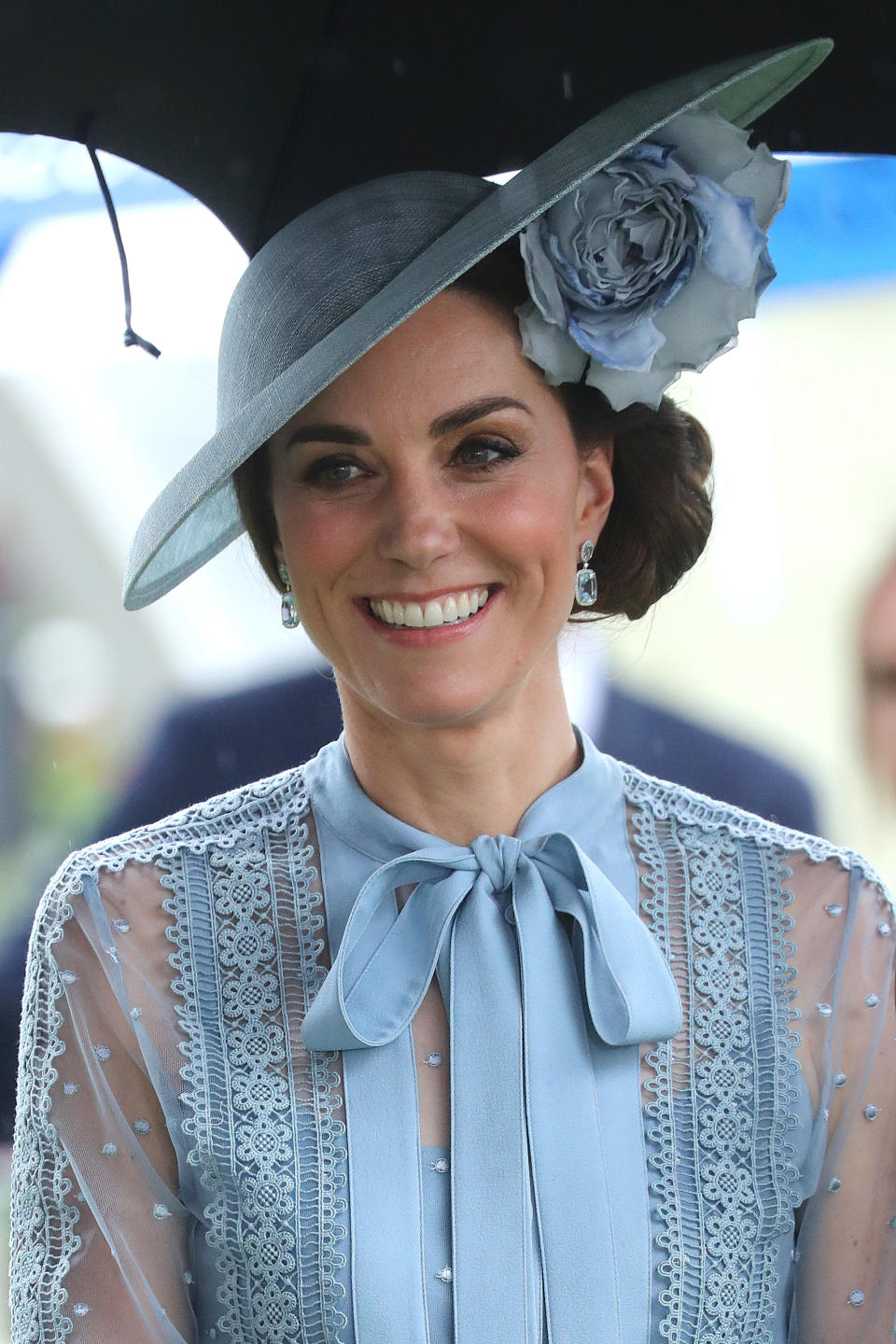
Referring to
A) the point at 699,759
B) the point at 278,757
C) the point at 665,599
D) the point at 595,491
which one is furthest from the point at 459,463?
the point at 665,599

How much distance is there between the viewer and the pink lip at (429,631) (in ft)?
4.38

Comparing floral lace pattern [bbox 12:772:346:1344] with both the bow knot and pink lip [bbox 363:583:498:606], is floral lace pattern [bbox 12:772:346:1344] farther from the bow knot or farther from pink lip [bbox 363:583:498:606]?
pink lip [bbox 363:583:498:606]

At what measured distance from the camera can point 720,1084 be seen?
1.43 meters

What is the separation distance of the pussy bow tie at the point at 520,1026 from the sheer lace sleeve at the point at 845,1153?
0.17 metres

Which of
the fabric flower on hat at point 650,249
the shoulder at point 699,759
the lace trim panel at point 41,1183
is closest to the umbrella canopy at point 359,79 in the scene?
the fabric flower on hat at point 650,249

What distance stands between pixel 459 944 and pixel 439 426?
0.49m

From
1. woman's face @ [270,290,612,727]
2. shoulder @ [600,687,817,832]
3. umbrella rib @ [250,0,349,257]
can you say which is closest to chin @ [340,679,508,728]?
woman's face @ [270,290,612,727]

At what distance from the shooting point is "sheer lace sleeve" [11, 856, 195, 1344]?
4.58 ft

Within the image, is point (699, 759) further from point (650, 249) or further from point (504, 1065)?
point (650, 249)

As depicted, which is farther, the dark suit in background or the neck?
the dark suit in background

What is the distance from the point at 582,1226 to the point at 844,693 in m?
1.43

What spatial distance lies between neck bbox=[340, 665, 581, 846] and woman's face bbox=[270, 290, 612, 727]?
0.05 metres

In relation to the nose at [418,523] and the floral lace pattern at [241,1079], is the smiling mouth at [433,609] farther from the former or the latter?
the floral lace pattern at [241,1079]

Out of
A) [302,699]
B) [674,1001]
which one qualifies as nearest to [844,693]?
[302,699]
